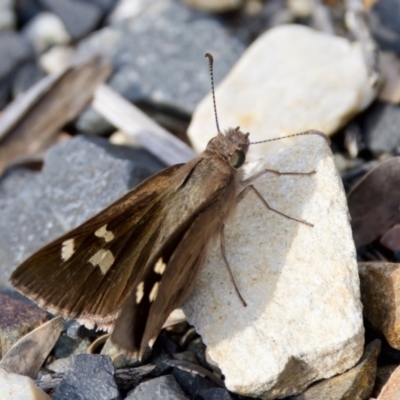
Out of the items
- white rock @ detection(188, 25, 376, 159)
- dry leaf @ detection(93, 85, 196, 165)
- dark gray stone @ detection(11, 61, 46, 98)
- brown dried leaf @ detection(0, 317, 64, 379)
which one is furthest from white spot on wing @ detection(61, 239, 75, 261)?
dark gray stone @ detection(11, 61, 46, 98)

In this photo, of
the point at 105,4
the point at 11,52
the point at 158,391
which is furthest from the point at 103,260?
the point at 105,4

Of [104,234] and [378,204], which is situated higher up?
[104,234]

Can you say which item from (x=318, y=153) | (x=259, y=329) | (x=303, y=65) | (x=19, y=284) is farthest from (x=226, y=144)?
(x=303, y=65)

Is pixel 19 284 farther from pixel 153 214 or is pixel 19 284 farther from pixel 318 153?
pixel 318 153

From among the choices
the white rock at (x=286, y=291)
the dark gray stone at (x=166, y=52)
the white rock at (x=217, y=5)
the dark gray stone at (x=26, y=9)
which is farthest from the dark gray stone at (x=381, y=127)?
the dark gray stone at (x=26, y=9)

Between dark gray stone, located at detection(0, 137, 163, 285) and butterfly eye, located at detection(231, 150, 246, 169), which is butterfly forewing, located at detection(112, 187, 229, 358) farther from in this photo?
dark gray stone, located at detection(0, 137, 163, 285)

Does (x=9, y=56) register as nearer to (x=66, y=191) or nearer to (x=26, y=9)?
(x=26, y=9)

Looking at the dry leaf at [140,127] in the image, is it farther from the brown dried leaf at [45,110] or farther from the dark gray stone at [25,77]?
the dark gray stone at [25,77]

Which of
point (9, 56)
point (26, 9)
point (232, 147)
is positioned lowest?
point (232, 147)
